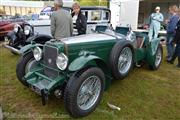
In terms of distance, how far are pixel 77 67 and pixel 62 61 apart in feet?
1.07

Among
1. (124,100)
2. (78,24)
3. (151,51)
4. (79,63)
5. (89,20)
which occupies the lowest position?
(124,100)

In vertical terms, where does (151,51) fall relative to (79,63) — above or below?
below

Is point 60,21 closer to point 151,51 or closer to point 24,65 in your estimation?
point 24,65

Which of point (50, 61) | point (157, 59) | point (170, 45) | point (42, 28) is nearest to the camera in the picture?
point (50, 61)

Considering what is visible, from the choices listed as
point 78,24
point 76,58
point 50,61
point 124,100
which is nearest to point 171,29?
point 78,24

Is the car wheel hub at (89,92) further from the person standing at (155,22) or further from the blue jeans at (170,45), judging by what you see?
the person standing at (155,22)

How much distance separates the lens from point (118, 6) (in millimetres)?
13008

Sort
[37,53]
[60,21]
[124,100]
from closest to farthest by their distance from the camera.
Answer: [37,53], [124,100], [60,21]

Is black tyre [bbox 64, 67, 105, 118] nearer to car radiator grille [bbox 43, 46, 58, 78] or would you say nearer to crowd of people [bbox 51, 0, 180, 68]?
car radiator grille [bbox 43, 46, 58, 78]

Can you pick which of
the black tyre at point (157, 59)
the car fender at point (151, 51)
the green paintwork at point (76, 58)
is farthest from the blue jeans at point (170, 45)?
the green paintwork at point (76, 58)

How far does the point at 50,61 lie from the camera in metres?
3.63

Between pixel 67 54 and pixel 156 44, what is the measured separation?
300cm

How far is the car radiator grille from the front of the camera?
3.53 m

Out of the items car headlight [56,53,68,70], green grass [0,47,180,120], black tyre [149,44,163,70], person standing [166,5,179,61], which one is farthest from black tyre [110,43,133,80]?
person standing [166,5,179,61]
